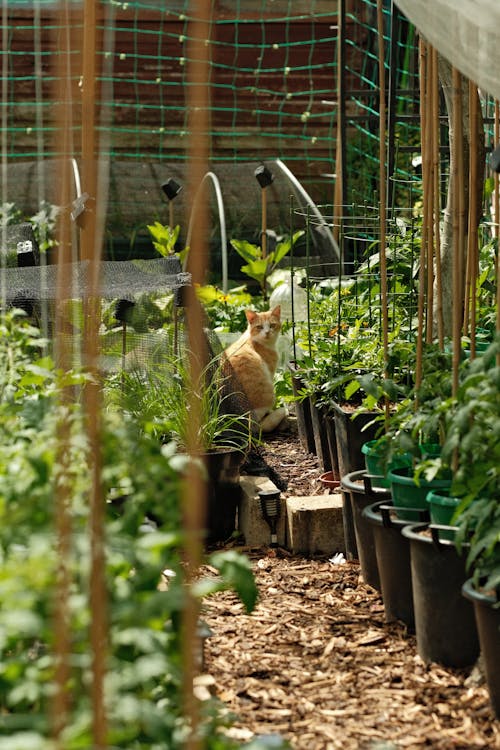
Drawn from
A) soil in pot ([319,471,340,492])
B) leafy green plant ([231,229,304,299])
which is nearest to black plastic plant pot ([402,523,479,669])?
soil in pot ([319,471,340,492])

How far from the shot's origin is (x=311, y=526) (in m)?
4.07

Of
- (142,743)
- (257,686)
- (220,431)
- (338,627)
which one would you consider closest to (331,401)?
(220,431)

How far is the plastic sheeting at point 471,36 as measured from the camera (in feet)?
9.41

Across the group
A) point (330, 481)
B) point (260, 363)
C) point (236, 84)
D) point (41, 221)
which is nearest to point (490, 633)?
point (330, 481)

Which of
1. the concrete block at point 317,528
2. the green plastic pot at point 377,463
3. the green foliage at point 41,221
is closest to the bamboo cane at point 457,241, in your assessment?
the green plastic pot at point 377,463

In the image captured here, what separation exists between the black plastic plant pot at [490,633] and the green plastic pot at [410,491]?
0.47 m

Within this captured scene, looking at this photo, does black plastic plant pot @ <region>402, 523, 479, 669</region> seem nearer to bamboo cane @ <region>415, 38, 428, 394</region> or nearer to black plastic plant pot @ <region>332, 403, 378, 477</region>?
bamboo cane @ <region>415, 38, 428, 394</region>

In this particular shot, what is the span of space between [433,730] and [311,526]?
154 centimetres

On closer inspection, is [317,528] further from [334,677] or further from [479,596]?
[479,596]

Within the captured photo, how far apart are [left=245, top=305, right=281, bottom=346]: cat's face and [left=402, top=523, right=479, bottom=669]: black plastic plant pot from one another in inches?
114

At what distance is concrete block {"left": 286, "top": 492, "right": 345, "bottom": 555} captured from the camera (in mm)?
4055

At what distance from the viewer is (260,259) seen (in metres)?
7.63

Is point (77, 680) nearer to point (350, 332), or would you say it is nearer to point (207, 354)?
point (207, 354)

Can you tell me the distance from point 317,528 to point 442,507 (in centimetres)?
132
